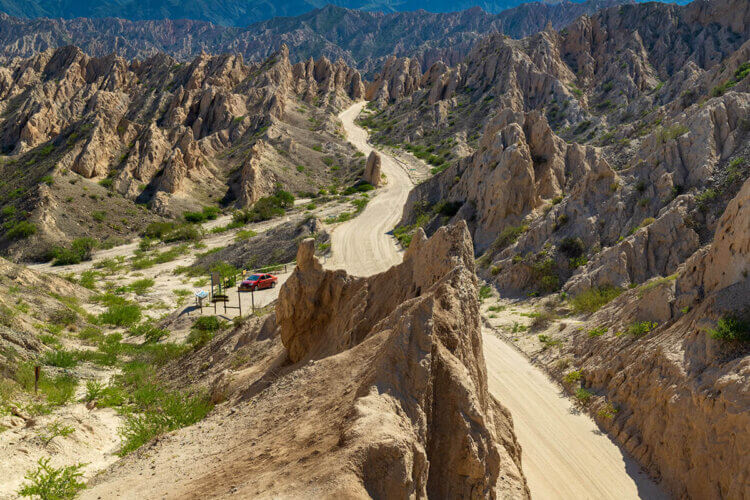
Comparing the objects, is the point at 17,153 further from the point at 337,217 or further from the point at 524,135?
the point at 524,135

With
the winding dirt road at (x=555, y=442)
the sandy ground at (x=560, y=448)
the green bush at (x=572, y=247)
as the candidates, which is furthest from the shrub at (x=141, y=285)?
the green bush at (x=572, y=247)

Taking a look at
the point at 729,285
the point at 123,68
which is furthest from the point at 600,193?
the point at 123,68

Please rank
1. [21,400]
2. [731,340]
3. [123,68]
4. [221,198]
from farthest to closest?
[123,68]
[221,198]
[21,400]
[731,340]

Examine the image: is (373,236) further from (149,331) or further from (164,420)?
(164,420)

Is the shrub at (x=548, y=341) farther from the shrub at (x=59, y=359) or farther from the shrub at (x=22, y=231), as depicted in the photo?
the shrub at (x=22, y=231)

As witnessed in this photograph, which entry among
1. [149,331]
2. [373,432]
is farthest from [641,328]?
[149,331]

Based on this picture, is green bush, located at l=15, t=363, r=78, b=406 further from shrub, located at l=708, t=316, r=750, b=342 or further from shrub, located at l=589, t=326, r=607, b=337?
shrub, located at l=708, t=316, r=750, b=342

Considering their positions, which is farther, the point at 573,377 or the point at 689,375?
the point at 573,377
